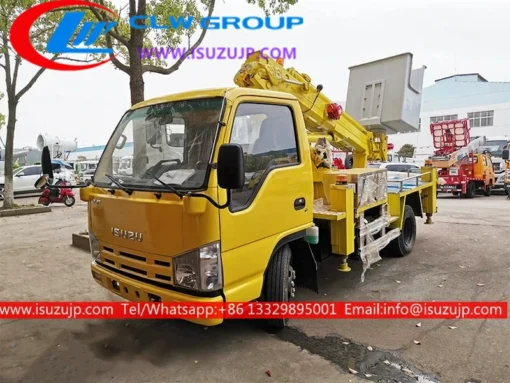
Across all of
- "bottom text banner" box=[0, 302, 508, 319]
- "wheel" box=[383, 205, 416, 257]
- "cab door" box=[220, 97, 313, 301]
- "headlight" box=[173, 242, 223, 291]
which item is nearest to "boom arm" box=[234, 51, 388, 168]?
"cab door" box=[220, 97, 313, 301]

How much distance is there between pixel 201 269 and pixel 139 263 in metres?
0.63

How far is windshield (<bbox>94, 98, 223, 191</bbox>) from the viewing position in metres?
2.93

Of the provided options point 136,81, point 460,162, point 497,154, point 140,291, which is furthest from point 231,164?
point 497,154

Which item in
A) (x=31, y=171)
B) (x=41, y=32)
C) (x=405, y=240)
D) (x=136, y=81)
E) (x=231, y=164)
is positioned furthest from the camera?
(x=31, y=171)

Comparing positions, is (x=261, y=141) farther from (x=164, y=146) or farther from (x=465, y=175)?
(x=465, y=175)

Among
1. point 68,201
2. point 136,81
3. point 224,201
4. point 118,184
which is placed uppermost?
Result: point 136,81

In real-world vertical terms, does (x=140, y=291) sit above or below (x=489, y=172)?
below

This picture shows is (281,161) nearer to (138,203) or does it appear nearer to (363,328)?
(138,203)

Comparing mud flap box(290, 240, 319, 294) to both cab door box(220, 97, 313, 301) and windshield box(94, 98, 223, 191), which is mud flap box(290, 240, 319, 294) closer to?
cab door box(220, 97, 313, 301)

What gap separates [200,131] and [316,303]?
2.34 meters

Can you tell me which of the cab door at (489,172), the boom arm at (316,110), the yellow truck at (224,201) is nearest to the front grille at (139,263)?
the yellow truck at (224,201)

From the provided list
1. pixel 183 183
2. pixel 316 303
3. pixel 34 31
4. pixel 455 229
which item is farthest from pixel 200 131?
pixel 34 31

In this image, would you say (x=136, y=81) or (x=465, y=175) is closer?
(x=136, y=81)

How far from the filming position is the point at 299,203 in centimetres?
357
